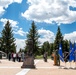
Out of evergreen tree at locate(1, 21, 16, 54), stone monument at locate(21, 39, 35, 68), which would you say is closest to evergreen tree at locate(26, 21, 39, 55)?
evergreen tree at locate(1, 21, 16, 54)

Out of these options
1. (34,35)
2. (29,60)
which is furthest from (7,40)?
(29,60)

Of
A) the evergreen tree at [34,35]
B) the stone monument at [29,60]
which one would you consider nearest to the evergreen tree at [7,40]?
the evergreen tree at [34,35]

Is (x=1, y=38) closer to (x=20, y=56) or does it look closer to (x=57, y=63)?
(x=20, y=56)

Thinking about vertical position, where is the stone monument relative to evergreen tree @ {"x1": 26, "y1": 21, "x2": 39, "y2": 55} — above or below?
below

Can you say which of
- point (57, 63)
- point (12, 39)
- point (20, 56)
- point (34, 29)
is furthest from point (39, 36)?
point (57, 63)

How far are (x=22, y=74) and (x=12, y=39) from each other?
7182 centimetres

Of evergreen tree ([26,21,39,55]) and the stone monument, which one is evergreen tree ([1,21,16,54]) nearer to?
evergreen tree ([26,21,39,55])

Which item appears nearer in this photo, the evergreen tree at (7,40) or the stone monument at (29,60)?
the stone monument at (29,60)

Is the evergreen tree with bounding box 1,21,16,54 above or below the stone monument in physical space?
above

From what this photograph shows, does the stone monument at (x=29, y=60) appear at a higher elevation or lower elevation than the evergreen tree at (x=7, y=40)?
lower

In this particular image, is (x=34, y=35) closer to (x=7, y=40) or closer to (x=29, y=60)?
(x=7, y=40)

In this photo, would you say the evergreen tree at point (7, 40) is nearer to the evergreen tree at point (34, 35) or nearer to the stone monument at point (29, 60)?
the evergreen tree at point (34, 35)

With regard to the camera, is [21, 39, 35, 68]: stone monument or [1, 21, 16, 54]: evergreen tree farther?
[1, 21, 16, 54]: evergreen tree

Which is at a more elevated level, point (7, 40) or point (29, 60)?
point (7, 40)
